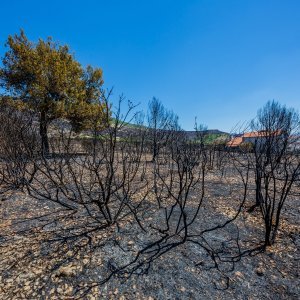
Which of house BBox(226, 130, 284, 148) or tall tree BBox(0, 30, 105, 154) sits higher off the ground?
tall tree BBox(0, 30, 105, 154)

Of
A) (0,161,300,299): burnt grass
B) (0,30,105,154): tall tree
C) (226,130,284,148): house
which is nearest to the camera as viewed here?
(0,161,300,299): burnt grass

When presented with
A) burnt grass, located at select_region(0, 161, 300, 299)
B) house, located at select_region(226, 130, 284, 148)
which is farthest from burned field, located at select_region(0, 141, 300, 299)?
house, located at select_region(226, 130, 284, 148)

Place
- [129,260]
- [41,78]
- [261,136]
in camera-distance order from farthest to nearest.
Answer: [41,78]
[261,136]
[129,260]

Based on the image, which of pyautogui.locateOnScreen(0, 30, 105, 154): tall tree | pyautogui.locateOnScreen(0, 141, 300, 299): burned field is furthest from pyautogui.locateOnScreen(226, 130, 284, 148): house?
pyautogui.locateOnScreen(0, 30, 105, 154): tall tree

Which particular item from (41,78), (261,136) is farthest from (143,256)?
(41,78)

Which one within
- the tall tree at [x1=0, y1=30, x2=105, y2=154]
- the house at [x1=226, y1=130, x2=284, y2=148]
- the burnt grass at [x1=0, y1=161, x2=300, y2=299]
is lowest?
the burnt grass at [x1=0, y1=161, x2=300, y2=299]

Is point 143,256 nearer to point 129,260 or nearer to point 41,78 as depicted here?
point 129,260

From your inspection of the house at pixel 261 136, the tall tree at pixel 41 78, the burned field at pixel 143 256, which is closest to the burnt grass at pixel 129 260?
the burned field at pixel 143 256

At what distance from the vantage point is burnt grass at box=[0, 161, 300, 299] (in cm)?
223

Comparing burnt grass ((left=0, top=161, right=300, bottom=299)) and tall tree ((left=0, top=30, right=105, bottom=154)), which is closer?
burnt grass ((left=0, top=161, right=300, bottom=299))

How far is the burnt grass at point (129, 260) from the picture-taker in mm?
2232

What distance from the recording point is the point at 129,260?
107 inches

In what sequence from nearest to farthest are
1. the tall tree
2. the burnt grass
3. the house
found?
1. the burnt grass
2. the house
3. the tall tree

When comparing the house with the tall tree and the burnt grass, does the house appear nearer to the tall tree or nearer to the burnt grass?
the burnt grass
